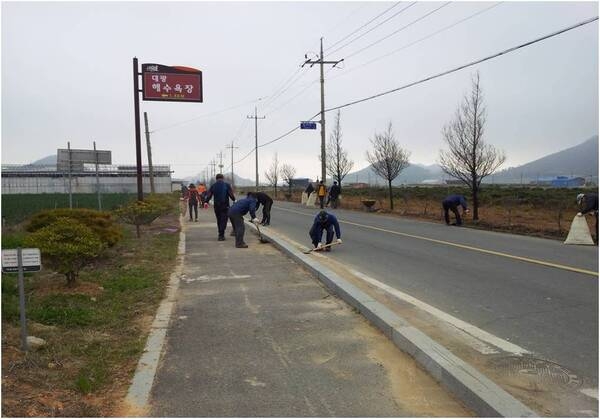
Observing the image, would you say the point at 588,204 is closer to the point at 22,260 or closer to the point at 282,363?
the point at 282,363

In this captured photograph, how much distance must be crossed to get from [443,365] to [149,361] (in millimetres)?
2601

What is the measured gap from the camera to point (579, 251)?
489 inches

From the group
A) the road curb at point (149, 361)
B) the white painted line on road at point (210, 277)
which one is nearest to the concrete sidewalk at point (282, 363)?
the road curb at point (149, 361)

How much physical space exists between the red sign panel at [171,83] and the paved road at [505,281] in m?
7.80

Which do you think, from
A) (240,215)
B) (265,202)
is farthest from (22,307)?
(265,202)

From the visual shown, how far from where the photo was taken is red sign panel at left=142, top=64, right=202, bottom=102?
1884cm

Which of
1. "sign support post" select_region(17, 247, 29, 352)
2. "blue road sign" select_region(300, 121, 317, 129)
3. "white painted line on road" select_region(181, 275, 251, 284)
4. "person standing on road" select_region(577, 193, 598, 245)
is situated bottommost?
"white painted line on road" select_region(181, 275, 251, 284)

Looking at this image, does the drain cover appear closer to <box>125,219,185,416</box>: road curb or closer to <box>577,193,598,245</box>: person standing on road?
<box>125,219,185,416</box>: road curb

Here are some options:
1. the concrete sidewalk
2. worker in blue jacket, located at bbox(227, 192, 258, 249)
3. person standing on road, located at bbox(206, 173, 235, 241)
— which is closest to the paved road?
the concrete sidewalk

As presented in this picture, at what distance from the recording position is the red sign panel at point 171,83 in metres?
→ 18.8

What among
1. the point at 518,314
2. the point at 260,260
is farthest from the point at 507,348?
the point at 260,260

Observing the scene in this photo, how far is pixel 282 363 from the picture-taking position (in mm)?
4715

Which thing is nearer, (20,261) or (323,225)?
(20,261)

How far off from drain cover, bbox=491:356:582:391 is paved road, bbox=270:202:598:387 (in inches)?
5.5
